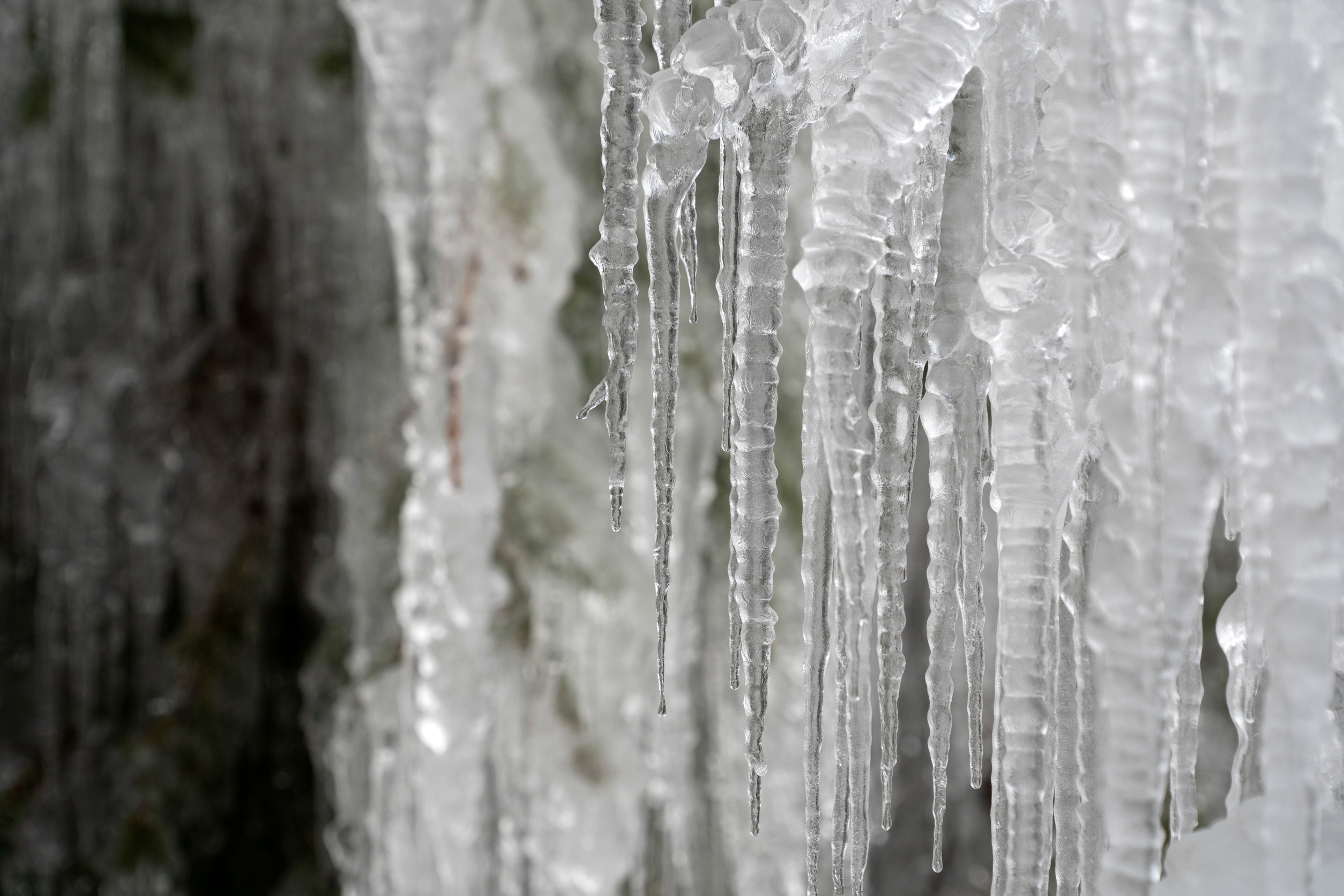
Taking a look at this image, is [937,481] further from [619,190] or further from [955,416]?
[619,190]

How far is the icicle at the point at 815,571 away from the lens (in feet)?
1.95

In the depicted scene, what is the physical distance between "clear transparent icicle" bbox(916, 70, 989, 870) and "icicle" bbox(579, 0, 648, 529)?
0.18m

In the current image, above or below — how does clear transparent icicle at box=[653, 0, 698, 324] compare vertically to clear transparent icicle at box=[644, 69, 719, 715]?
above

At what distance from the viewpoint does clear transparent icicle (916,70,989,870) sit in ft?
2.03

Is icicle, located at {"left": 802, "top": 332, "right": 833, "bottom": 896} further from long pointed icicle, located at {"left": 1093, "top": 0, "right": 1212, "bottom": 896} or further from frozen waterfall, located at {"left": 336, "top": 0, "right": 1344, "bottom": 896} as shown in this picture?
long pointed icicle, located at {"left": 1093, "top": 0, "right": 1212, "bottom": 896}

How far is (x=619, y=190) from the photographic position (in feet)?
2.06

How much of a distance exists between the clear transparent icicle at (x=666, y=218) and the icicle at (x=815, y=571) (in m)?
0.08

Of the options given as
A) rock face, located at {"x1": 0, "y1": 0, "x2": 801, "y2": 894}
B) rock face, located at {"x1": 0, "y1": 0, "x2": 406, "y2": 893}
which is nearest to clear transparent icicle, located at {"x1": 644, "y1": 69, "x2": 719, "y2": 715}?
rock face, located at {"x1": 0, "y1": 0, "x2": 801, "y2": 894}

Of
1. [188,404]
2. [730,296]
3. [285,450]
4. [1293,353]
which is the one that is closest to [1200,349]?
[1293,353]

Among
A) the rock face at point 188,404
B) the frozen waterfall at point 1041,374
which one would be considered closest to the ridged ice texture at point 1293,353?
the frozen waterfall at point 1041,374

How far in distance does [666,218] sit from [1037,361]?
220mm

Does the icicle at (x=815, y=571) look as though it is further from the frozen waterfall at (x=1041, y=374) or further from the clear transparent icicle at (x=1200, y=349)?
the clear transparent icicle at (x=1200, y=349)

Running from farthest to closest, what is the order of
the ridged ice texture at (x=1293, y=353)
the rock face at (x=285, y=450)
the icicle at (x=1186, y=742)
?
the rock face at (x=285, y=450) < the icicle at (x=1186, y=742) < the ridged ice texture at (x=1293, y=353)

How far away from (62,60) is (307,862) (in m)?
1.65
